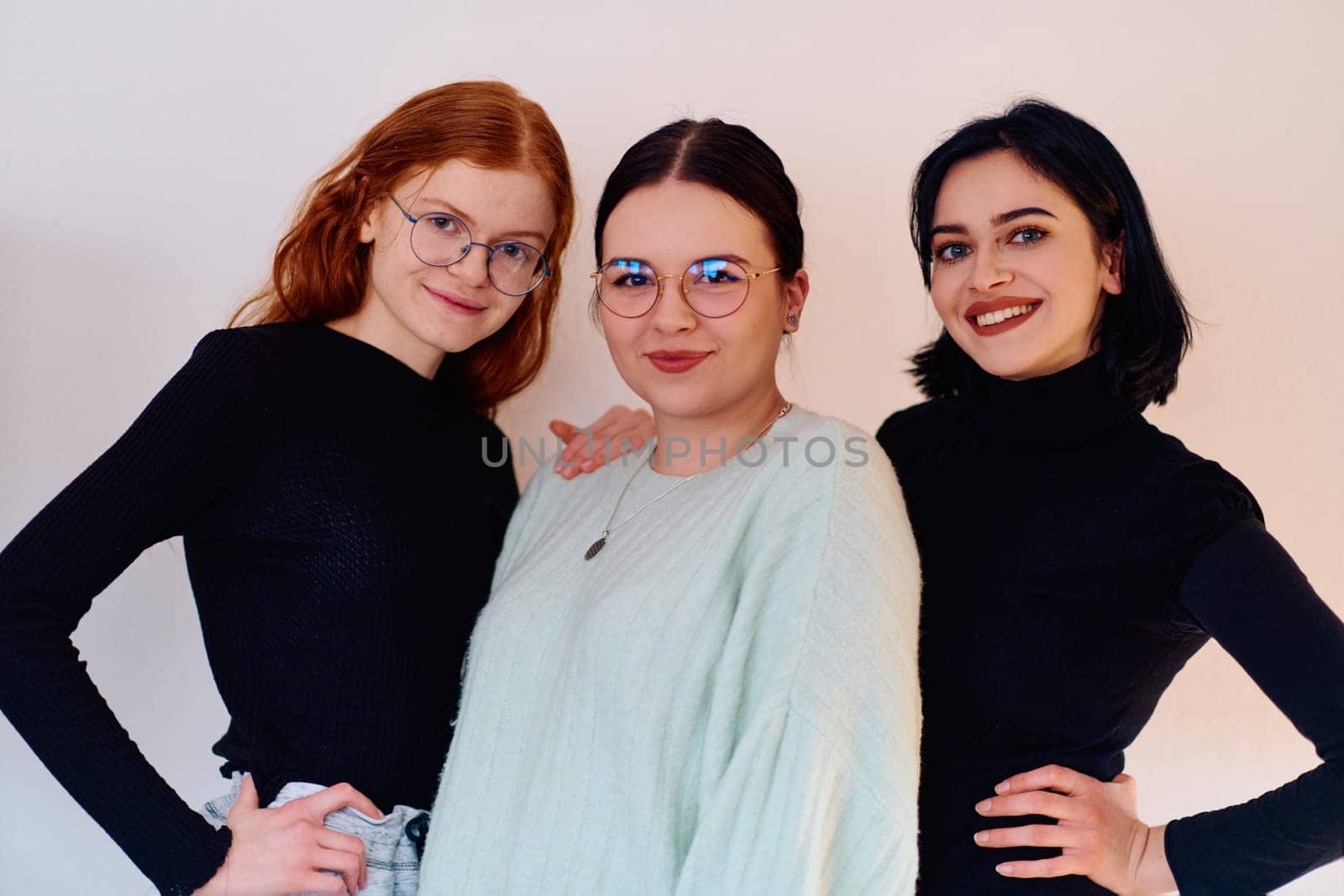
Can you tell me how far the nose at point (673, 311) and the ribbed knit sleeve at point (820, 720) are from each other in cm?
26

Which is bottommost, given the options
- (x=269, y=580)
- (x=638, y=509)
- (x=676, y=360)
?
(x=269, y=580)

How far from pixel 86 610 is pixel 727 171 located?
95 centimetres

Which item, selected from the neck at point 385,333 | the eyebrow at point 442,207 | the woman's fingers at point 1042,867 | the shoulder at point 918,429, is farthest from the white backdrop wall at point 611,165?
the woman's fingers at point 1042,867

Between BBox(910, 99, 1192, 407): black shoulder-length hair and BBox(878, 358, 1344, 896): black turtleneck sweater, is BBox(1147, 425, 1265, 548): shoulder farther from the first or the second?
BBox(910, 99, 1192, 407): black shoulder-length hair

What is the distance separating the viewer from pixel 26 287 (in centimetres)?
209

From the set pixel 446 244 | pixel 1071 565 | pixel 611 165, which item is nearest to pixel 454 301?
pixel 446 244

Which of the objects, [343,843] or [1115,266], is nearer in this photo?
[343,843]

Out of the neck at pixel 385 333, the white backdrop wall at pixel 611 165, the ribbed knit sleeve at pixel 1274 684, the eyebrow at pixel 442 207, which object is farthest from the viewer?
the white backdrop wall at pixel 611 165

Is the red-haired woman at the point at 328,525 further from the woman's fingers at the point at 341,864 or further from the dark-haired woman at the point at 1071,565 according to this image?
the dark-haired woman at the point at 1071,565

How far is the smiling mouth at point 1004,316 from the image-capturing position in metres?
1.52

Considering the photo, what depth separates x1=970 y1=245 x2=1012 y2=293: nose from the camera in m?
1.50

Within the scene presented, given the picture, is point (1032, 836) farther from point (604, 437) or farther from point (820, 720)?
point (604, 437)

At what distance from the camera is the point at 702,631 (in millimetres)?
1303

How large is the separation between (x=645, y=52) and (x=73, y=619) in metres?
1.37
